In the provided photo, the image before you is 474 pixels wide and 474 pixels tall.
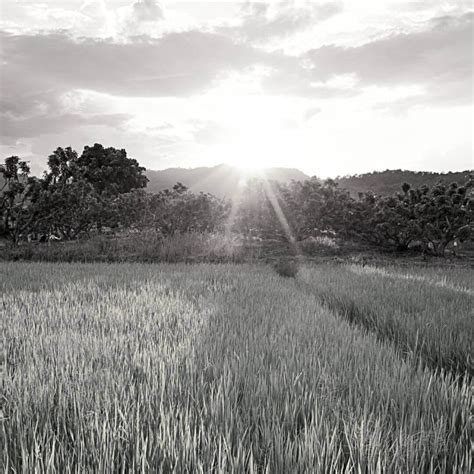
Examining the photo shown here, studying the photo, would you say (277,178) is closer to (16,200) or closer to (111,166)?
(111,166)

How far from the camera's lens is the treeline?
12.0 meters

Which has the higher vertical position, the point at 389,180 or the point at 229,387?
the point at 389,180

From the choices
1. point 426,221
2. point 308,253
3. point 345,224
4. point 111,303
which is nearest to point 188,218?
point 308,253

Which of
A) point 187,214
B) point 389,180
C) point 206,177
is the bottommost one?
point 187,214

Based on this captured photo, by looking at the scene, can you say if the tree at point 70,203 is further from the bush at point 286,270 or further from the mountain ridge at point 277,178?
the bush at point 286,270

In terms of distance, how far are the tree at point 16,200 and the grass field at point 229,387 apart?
9041 millimetres

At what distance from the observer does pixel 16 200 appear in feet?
41.7

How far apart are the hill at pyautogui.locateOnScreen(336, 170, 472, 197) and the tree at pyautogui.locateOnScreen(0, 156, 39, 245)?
18.1m

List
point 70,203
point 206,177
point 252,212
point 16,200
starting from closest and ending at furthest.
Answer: point 16,200 < point 70,203 < point 252,212 < point 206,177

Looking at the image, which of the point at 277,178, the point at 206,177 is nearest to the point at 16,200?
the point at 277,178

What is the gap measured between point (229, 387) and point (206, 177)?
155 feet

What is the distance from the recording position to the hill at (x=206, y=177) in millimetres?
39906

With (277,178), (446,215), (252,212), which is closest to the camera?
(446,215)

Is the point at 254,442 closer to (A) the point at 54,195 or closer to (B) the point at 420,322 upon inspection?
(B) the point at 420,322
